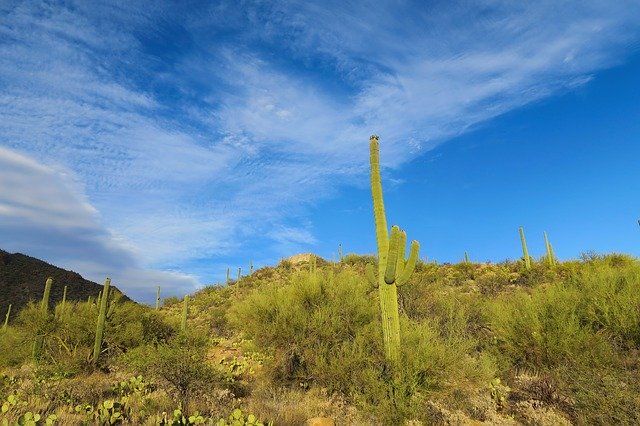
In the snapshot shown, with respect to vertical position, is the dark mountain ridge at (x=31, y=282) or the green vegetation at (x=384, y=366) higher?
the dark mountain ridge at (x=31, y=282)

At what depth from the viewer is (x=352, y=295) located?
41.8 feet

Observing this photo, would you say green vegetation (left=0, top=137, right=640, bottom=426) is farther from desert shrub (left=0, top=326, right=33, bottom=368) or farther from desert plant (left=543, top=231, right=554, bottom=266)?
desert plant (left=543, top=231, right=554, bottom=266)

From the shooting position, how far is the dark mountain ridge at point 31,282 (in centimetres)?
4522

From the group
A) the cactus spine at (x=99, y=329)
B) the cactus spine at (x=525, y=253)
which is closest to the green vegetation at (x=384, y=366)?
the cactus spine at (x=99, y=329)

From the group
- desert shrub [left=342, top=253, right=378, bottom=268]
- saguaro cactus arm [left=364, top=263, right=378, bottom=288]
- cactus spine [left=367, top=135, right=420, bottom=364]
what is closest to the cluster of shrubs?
cactus spine [left=367, top=135, right=420, bottom=364]

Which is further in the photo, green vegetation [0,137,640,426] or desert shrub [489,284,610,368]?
desert shrub [489,284,610,368]

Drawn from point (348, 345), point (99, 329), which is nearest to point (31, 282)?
point (99, 329)

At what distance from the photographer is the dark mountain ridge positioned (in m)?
45.2

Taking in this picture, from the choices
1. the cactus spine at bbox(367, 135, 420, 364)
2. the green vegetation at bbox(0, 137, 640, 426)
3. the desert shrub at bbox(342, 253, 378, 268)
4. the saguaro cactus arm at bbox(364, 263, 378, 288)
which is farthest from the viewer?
the desert shrub at bbox(342, 253, 378, 268)

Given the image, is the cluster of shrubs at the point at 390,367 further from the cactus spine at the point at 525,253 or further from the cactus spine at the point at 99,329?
the cactus spine at the point at 525,253

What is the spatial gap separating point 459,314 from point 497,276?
44.8ft

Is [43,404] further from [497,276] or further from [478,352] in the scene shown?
[497,276]

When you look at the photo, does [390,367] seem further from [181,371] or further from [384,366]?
[181,371]

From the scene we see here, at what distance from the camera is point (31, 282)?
49000mm
